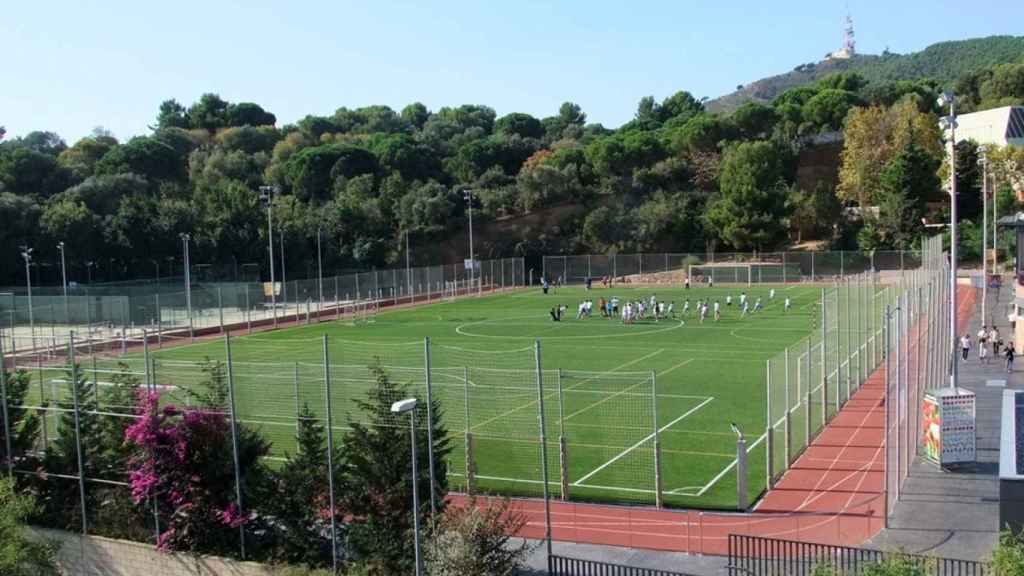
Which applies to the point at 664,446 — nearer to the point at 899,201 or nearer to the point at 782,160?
the point at 899,201

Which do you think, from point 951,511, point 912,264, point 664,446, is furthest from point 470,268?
point 951,511

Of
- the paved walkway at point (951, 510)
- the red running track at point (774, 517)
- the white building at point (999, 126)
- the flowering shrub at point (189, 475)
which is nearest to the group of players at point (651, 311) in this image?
the paved walkway at point (951, 510)

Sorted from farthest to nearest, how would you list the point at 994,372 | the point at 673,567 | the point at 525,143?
1. the point at 525,143
2. the point at 994,372
3. the point at 673,567

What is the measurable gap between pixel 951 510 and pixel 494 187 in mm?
90409

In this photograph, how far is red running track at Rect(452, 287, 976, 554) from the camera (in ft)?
54.5

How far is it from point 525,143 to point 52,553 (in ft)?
343

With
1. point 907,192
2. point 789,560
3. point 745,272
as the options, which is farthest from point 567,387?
point 907,192

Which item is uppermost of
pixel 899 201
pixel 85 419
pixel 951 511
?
pixel 899 201

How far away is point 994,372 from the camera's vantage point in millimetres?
34188

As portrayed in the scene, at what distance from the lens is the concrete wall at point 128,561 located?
16750mm

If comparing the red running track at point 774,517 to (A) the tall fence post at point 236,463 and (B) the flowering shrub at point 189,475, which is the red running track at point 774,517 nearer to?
(A) the tall fence post at point 236,463

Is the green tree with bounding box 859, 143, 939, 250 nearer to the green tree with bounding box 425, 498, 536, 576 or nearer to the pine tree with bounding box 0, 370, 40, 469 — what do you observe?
the green tree with bounding box 425, 498, 536, 576

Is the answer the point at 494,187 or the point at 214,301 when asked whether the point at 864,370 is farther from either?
the point at 494,187

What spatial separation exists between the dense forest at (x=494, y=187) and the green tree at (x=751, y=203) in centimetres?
16
